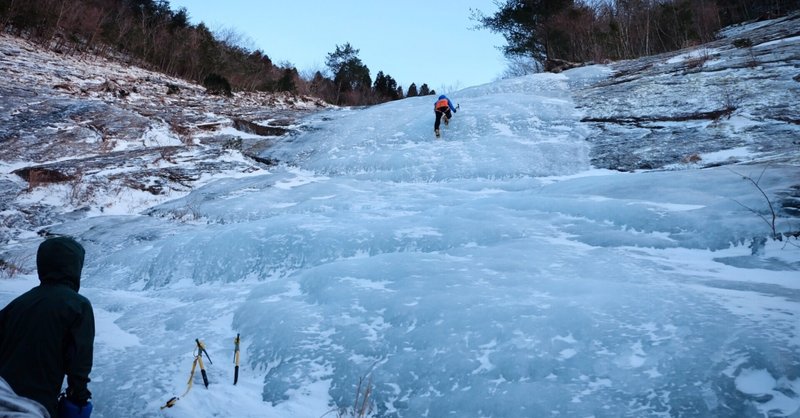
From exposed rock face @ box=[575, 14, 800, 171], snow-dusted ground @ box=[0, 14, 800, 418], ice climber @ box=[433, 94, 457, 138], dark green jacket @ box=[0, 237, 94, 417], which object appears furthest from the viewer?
ice climber @ box=[433, 94, 457, 138]

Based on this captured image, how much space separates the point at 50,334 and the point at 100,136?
8.71 meters

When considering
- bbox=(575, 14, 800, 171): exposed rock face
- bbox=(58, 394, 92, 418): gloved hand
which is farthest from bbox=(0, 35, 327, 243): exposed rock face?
bbox=(575, 14, 800, 171): exposed rock face

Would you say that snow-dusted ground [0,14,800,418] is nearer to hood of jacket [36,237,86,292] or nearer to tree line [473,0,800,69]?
hood of jacket [36,237,86,292]

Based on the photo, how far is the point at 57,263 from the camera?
6.32 ft

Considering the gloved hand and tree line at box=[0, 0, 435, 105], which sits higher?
tree line at box=[0, 0, 435, 105]

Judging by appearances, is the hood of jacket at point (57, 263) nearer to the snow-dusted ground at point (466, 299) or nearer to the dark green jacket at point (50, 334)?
the dark green jacket at point (50, 334)

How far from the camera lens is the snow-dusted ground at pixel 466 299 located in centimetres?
212

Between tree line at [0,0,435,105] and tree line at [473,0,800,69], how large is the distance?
10829mm

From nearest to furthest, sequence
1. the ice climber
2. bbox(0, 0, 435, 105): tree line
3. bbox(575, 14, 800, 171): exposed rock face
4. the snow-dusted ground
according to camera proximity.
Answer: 1. the snow-dusted ground
2. bbox(575, 14, 800, 171): exposed rock face
3. the ice climber
4. bbox(0, 0, 435, 105): tree line

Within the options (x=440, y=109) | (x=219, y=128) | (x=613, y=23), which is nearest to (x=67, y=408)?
(x=440, y=109)

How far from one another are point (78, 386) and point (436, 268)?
2.31 metres

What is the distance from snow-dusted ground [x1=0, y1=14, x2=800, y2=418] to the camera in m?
2.12

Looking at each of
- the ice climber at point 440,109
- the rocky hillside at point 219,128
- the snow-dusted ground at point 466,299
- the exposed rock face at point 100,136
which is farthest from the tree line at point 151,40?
the snow-dusted ground at point 466,299

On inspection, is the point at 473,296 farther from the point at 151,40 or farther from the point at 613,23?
the point at 151,40
